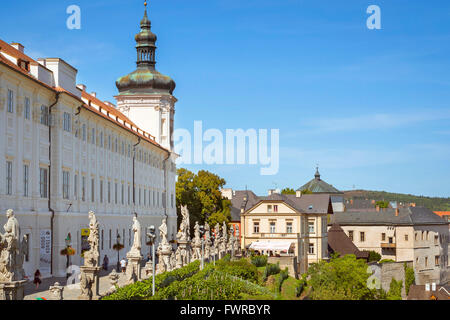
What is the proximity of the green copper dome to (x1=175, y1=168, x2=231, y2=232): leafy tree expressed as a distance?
471 inches

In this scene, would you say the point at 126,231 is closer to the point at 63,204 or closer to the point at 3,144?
the point at 63,204

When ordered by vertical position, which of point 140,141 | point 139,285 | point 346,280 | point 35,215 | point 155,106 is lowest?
point 346,280

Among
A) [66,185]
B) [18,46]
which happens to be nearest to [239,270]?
[66,185]

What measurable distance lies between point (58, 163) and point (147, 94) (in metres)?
36.0

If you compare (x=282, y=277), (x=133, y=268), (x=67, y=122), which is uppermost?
(x=67, y=122)

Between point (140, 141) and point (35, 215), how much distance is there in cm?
2591

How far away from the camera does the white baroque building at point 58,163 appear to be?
32.8 m

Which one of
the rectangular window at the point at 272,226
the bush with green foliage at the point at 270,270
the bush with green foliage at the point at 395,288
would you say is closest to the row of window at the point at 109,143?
the bush with green foliage at the point at 270,270

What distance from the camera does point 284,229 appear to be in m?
77.1

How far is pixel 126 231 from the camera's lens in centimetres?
5366

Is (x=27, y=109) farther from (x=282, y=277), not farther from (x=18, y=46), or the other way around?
(x=282, y=277)

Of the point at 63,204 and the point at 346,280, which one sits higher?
the point at 63,204

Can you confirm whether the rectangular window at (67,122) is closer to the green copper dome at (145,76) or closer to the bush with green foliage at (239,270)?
the bush with green foliage at (239,270)

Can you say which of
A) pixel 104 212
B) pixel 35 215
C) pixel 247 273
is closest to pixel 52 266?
pixel 35 215
